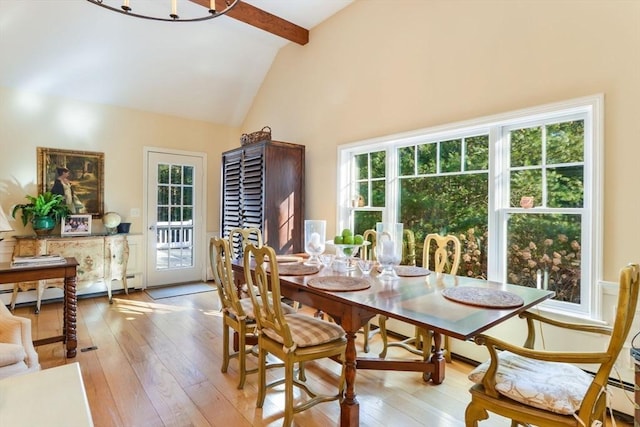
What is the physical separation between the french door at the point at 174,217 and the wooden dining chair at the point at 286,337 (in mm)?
3620

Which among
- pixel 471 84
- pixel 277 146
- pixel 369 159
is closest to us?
pixel 471 84

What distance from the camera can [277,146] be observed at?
13.0ft

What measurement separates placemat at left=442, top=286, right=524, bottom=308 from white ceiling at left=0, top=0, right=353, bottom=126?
334cm

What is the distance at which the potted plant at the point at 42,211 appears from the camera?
3.98m

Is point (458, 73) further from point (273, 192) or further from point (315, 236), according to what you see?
point (273, 192)

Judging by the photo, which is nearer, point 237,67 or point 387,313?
point 387,313

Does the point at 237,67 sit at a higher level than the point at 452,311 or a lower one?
higher

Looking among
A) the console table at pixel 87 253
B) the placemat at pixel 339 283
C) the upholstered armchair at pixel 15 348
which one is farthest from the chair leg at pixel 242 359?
the console table at pixel 87 253

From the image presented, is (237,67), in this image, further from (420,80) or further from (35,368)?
(35,368)

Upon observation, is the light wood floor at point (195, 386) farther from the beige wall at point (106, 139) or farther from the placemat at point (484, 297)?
the beige wall at point (106, 139)

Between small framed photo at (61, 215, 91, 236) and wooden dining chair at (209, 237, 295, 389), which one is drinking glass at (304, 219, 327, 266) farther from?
small framed photo at (61, 215, 91, 236)

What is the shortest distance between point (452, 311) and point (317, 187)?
108 inches

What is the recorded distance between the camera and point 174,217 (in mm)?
5246

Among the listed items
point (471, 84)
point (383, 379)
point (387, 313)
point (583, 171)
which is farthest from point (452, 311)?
point (471, 84)
